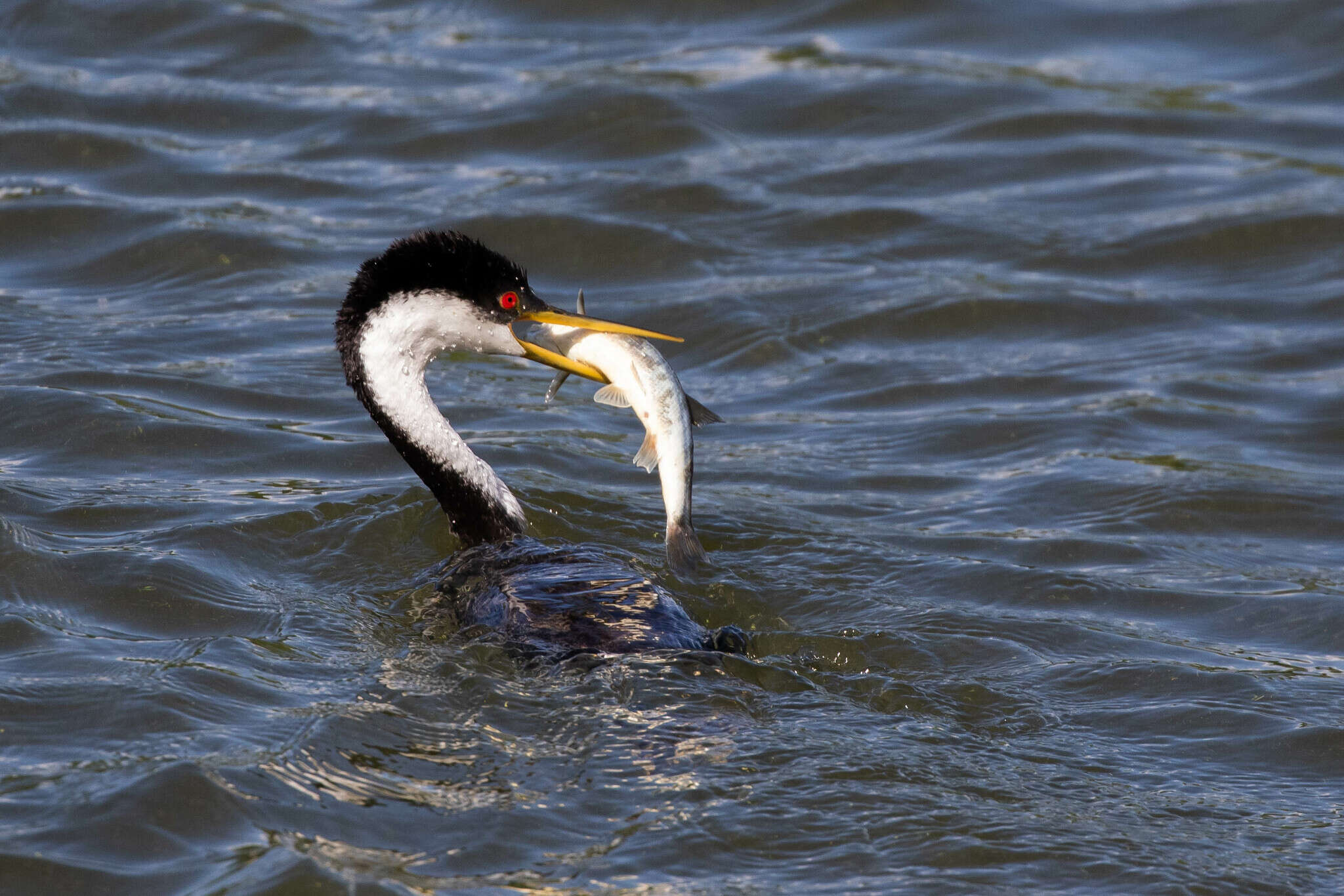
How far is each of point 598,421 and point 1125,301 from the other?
3180 millimetres

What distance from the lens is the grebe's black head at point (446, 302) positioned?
5.53 m

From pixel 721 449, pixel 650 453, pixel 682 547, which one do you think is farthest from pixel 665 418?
pixel 721 449

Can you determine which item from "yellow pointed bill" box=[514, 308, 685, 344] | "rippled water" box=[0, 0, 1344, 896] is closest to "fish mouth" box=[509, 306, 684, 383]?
"yellow pointed bill" box=[514, 308, 685, 344]

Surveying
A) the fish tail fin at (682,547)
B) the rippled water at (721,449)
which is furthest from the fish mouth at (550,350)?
the rippled water at (721,449)

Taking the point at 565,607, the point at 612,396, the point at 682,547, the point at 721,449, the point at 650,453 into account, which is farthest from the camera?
the point at 721,449

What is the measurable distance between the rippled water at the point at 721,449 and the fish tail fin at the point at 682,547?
0.30m

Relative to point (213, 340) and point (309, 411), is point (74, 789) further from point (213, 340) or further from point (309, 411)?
point (213, 340)

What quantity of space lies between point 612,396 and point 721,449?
1.84 metres

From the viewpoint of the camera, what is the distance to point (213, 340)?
809cm

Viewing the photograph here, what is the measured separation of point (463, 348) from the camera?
5789 millimetres

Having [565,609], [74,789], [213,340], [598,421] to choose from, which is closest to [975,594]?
[565,609]

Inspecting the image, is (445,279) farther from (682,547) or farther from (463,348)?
(682,547)

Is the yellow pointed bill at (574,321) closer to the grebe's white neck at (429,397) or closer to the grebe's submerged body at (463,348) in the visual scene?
the grebe's submerged body at (463,348)

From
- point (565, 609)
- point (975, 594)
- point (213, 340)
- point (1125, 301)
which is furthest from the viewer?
point (1125, 301)
